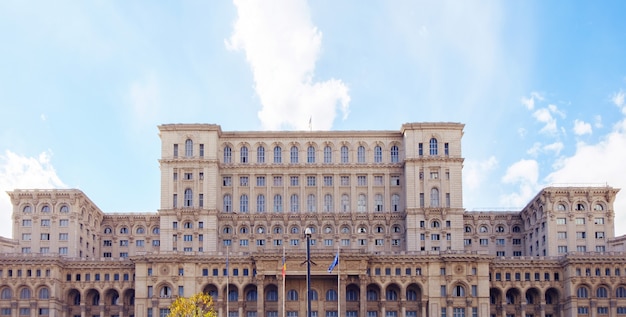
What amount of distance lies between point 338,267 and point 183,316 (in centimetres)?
4562

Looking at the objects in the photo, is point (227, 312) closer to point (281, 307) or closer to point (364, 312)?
point (281, 307)

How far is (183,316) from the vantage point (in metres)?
158

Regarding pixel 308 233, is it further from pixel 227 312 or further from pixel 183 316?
pixel 227 312

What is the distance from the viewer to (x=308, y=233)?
10012 centimetres

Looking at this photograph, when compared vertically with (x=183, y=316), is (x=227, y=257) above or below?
above

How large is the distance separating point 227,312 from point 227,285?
6186mm

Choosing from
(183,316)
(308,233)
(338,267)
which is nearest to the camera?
(308,233)

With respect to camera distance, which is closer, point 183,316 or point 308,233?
point 308,233

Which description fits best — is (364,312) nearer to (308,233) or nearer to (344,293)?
(344,293)

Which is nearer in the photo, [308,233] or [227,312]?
[308,233]

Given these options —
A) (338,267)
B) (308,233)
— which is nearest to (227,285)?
(338,267)

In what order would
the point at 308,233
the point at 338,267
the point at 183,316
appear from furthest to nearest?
the point at 338,267, the point at 183,316, the point at 308,233

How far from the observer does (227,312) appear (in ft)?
641

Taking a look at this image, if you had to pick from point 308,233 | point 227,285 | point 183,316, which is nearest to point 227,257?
point 227,285
